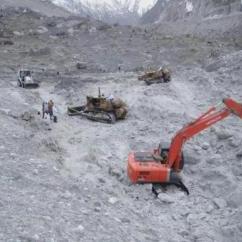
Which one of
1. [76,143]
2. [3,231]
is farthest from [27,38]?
[3,231]

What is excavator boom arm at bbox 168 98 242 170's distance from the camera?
1371 cm

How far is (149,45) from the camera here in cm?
4575

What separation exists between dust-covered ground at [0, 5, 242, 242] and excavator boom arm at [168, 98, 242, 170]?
40.7 inches

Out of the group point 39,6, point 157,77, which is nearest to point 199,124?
point 157,77

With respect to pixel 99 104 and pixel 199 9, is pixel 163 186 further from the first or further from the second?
pixel 199 9

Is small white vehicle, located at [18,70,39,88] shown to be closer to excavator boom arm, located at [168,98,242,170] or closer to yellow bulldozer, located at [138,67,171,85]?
yellow bulldozer, located at [138,67,171,85]

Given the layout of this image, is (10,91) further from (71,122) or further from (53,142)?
(53,142)

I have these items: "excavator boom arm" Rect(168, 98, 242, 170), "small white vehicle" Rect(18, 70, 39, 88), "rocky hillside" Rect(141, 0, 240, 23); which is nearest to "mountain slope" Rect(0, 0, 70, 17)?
"rocky hillside" Rect(141, 0, 240, 23)

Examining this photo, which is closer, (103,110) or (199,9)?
(103,110)

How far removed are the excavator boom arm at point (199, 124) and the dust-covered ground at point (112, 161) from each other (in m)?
1.03

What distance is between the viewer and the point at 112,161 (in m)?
16.3

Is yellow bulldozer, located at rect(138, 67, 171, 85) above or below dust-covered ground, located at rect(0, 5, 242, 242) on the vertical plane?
above

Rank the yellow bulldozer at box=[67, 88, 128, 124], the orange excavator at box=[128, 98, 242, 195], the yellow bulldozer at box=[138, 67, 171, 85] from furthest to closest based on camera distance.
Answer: the yellow bulldozer at box=[138, 67, 171, 85]
the yellow bulldozer at box=[67, 88, 128, 124]
the orange excavator at box=[128, 98, 242, 195]

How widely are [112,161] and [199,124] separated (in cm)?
343
